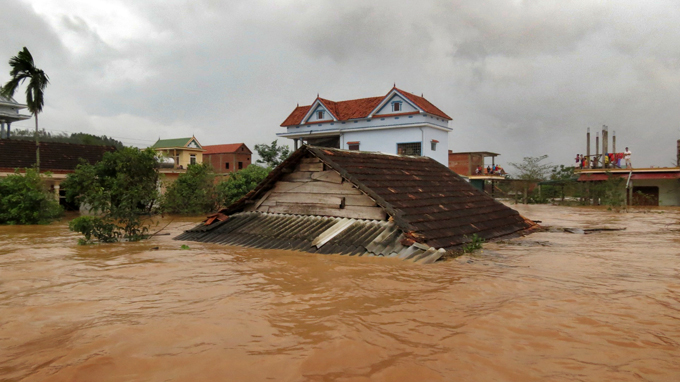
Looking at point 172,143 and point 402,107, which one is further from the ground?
point 402,107

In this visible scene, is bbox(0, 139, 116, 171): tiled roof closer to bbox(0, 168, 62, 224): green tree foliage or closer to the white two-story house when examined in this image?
bbox(0, 168, 62, 224): green tree foliage

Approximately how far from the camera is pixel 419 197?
34.6 ft

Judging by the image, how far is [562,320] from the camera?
5160 mm

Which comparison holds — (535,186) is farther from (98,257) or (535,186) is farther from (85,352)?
(85,352)

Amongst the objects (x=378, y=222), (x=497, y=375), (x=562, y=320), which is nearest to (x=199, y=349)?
(x=497, y=375)

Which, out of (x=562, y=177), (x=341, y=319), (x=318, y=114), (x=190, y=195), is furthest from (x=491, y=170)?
(x=341, y=319)

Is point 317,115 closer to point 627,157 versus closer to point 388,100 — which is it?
point 388,100

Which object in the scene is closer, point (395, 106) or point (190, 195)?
point (190, 195)

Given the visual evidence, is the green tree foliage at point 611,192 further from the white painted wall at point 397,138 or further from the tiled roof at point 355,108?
the tiled roof at point 355,108

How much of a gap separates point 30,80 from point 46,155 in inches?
176

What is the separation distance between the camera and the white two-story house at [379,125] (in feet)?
102

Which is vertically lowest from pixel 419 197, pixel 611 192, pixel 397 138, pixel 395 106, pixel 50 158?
pixel 419 197

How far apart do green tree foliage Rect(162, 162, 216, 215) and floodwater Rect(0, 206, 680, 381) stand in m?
14.3

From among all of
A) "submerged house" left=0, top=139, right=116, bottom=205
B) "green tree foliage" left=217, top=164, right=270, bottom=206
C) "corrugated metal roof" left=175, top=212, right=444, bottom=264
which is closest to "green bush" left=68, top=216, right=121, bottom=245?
"corrugated metal roof" left=175, top=212, right=444, bottom=264
